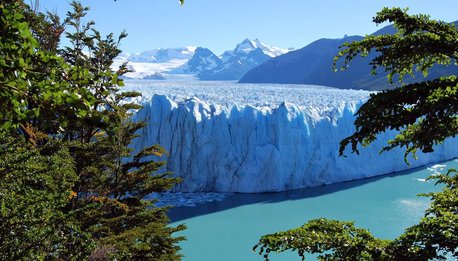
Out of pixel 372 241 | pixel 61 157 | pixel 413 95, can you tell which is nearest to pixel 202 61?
pixel 61 157

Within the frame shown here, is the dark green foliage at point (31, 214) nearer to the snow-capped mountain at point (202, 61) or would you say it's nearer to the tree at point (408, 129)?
the tree at point (408, 129)

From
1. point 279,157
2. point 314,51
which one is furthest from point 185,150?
point 314,51

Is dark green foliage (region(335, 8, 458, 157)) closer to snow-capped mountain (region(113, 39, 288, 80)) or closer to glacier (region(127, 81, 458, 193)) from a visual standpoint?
glacier (region(127, 81, 458, 193))

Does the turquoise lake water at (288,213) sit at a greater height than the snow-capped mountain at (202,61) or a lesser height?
lesser

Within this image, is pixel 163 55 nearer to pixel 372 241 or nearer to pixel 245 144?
pixel 245 144

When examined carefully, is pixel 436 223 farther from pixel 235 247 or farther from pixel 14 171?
pixel 235 247

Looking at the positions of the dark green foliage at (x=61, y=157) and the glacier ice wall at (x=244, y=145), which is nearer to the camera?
the dark green foliage at (x=61, y=157)

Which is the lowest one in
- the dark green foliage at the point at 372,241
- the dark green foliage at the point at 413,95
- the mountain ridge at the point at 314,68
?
the dark green foliage at the point at 372,241

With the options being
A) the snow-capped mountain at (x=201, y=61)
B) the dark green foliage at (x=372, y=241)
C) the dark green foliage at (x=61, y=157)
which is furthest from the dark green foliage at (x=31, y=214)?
the snow-capped mountain at (x=201, y=61)
